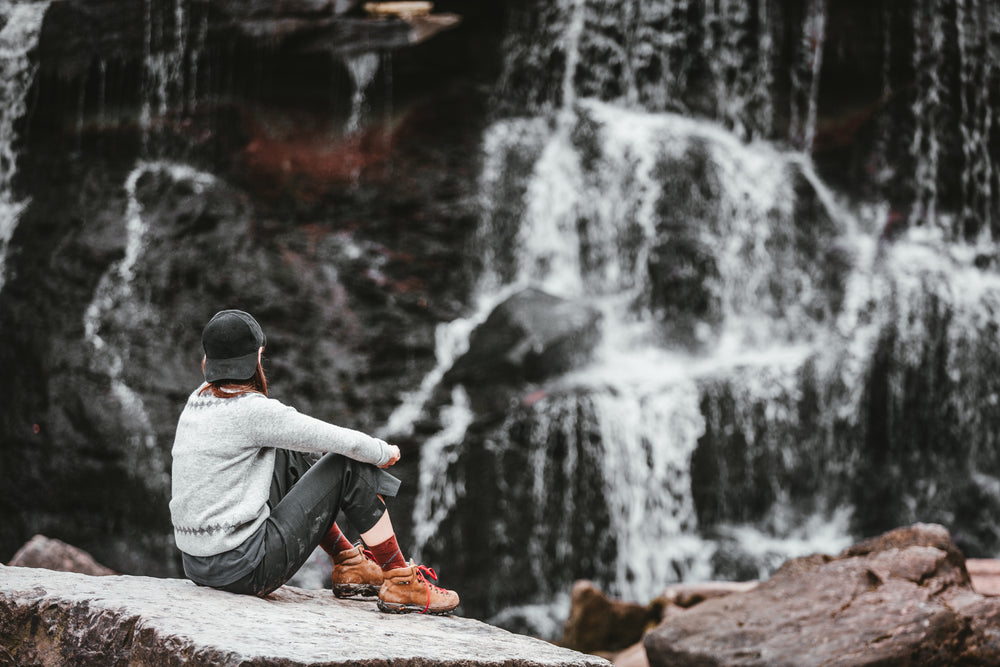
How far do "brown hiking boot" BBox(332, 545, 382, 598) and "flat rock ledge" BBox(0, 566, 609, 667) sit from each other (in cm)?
24

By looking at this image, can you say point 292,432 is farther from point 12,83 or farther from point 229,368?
point 12,83

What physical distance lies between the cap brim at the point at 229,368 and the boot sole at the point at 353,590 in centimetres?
110

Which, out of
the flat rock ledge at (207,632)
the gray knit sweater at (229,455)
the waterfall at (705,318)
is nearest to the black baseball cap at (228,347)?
the gray knit sweater at (229,455)

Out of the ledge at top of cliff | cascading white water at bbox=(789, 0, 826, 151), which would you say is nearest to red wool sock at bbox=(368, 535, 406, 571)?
the ledge at top of cliff

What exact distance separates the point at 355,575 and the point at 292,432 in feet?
2.86

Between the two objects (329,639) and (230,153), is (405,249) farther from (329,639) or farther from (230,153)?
(329,639)

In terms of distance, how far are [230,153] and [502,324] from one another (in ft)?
15.8

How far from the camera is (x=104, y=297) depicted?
10609 millimetres

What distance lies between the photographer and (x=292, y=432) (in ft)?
11.5

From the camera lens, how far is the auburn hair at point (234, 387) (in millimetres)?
3547

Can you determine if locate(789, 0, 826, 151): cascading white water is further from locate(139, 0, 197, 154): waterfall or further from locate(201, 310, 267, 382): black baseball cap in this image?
locate(201, 310, 267, 382): black baseball cap

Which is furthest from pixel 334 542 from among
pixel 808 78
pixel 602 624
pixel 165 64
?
pixel 808 78

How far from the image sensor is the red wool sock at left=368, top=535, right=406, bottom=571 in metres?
3.80

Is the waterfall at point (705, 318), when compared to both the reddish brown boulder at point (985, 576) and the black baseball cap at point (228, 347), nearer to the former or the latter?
the reddish brown boulder at point (985, 576)
